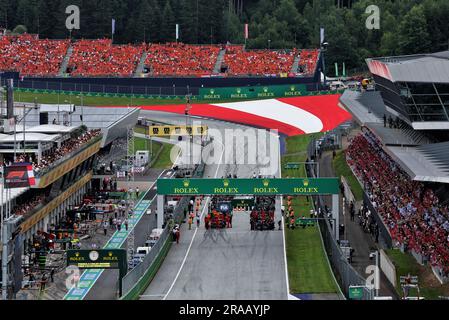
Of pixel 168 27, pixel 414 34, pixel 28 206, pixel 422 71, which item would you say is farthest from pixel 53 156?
pixel 414 34

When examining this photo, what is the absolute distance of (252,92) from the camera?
11519cm

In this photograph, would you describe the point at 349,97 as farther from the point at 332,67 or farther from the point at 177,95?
the point at 332,67

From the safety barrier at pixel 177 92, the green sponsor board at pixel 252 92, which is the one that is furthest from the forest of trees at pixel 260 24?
the safety barrier at pixel 177 92

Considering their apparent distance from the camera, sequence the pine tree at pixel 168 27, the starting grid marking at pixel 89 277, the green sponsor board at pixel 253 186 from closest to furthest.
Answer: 1. the starting grid marking at pixel 89 277
2. the green sponsor board at pixel 253 186
3. the pine tree at pixel 168 27

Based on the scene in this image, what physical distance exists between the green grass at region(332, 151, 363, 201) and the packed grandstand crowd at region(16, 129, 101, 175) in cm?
1773

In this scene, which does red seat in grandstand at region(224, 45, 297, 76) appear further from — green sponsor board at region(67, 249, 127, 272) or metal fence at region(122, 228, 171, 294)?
green sponsor board at region(67, 249, 127, 272)

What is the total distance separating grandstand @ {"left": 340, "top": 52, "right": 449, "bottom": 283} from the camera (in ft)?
131

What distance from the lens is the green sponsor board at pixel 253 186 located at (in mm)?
51344

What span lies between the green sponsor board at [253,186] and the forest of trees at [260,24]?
88956 millimetres

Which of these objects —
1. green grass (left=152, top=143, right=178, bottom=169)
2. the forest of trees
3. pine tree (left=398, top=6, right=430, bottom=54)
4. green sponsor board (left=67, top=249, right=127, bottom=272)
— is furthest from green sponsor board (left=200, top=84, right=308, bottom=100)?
green sponsor board (left=67, top=249, right=127, bottom=272)

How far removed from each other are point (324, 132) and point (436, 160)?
43745mm

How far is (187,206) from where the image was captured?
198 feet

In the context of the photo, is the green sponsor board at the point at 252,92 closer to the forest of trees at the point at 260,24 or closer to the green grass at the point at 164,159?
the forest of trees at the point at 260,24

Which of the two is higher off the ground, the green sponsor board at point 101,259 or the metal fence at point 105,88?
the metal fence at point 105,88
